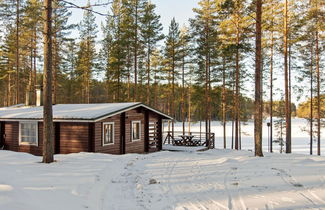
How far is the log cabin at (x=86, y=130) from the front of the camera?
13062 millimetres

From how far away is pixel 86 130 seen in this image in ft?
42.7

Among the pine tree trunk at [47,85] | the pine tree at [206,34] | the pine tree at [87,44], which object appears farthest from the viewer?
the pine tree at [87,44]

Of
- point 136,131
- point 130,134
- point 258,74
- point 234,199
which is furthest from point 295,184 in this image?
point 136,131

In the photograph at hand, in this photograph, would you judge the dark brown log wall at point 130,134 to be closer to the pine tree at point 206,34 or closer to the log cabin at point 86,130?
the log cabin at point 86,130

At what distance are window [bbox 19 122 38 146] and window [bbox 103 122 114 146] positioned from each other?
409 centimetres

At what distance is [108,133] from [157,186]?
25.1 ft

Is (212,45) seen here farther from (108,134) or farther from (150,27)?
(108,134)

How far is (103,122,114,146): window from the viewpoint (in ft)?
45.3

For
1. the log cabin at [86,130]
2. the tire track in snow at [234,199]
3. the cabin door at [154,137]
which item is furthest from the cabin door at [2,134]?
the tire track in snow at [234,199]

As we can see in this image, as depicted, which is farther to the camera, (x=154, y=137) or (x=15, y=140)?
(x=154, y=137)

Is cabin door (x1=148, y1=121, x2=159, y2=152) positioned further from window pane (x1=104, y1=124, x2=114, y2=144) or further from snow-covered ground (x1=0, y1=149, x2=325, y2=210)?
snow-covered ground (x1=0, y1=149, x2=325, y2=210)

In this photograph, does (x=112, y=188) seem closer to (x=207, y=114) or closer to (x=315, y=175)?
(x=315, y=175)

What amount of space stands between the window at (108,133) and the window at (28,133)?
4088mm

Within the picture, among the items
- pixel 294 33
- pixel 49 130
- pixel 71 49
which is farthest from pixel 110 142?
pixel 71 49
